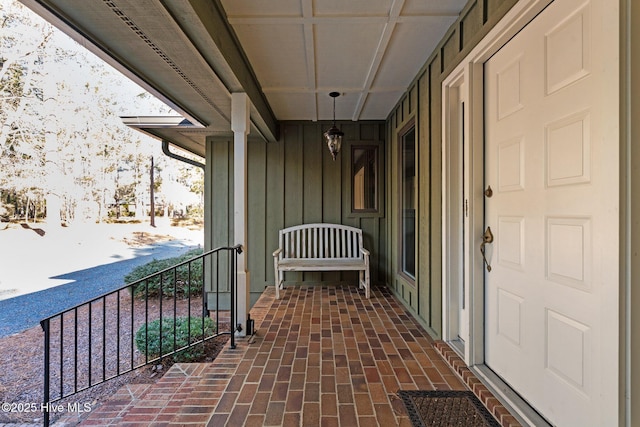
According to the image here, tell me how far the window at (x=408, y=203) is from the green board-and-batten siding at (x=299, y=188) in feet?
2.82

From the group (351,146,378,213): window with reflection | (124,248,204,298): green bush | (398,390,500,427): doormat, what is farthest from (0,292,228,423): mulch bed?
(351,146,378,213): window with reflection

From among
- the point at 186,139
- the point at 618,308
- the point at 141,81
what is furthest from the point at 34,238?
the point at 618,308

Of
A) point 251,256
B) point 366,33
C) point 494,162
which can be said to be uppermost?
point 366,33

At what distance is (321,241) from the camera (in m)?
4.71

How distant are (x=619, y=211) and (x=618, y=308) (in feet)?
1.13

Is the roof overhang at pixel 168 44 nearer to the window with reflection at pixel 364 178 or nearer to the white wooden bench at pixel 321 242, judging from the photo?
the window with reflection at pixel 364 178

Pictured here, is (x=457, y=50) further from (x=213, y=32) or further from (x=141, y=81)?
(x=141, y=81)

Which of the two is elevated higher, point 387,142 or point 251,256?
point 387,142

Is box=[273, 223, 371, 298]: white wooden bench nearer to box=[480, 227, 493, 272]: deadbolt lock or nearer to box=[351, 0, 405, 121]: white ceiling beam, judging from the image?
box=[351, 0, 405, 121]: white ceiling beam

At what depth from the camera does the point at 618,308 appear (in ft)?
3.43

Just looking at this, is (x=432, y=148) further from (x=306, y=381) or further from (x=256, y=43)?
(x=306, y=381)

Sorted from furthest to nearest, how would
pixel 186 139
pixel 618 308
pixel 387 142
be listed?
pixel 186 139
pixel 387 142
pixel 618 308

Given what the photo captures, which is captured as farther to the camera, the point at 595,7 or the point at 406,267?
the point at 406,267

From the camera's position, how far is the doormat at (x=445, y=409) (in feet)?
5.20
